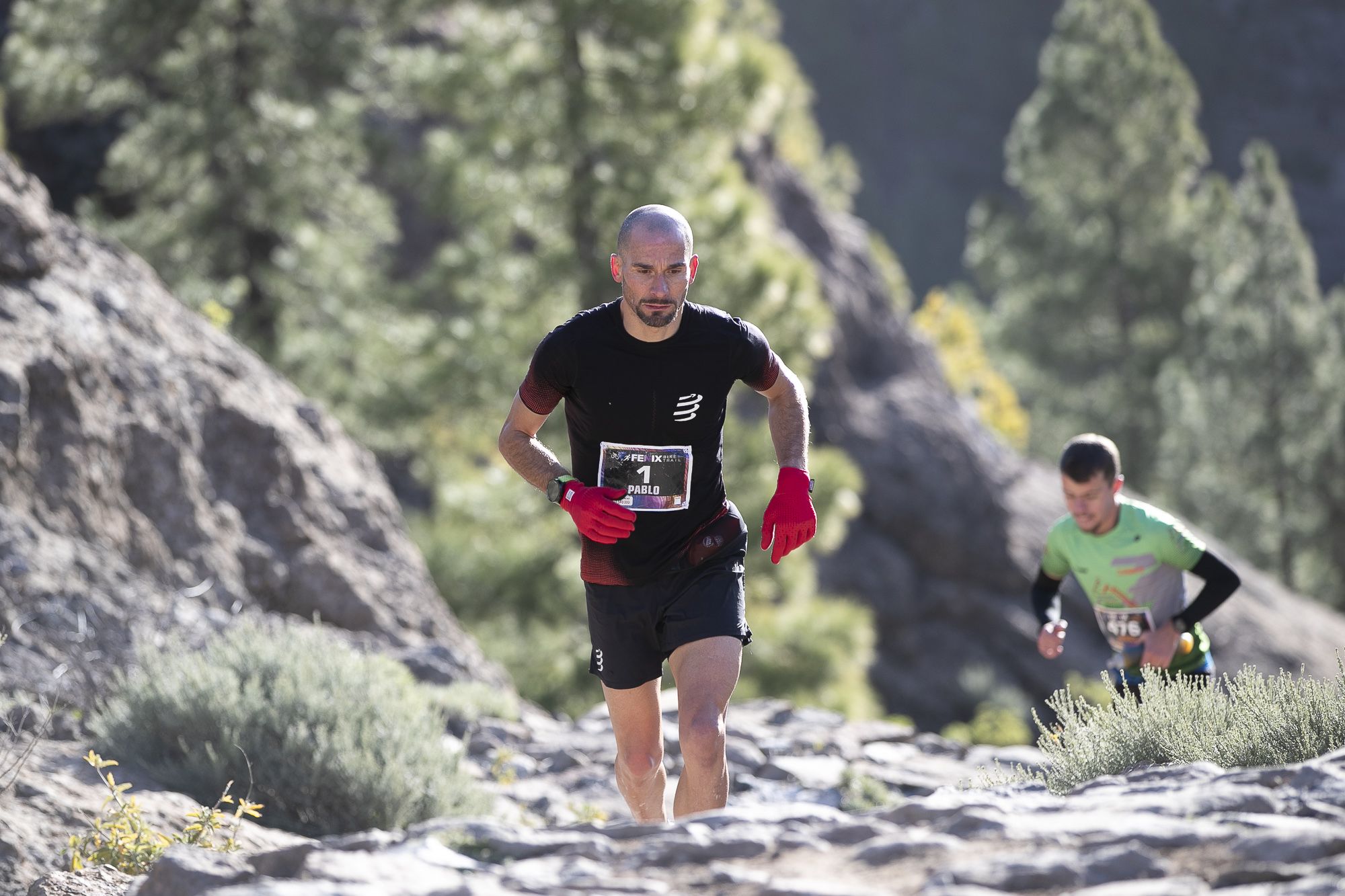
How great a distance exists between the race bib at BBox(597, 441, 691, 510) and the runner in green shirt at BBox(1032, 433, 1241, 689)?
1.72m

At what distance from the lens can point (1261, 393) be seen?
91.8ft

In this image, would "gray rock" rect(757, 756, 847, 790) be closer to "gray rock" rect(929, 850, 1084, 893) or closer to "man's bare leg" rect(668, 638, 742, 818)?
"man's bare leg" rect(668, 638, 742, 818)

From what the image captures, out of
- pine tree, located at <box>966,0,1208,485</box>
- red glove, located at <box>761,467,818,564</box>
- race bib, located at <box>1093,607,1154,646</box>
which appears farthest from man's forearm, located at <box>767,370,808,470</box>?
pine tree, located at <box>966,0,1208,485</box>

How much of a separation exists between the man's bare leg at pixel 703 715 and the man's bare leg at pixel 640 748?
0.47ft

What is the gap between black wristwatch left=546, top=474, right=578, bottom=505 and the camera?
4.30 m

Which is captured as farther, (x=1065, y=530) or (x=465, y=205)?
(x=465, y=205)

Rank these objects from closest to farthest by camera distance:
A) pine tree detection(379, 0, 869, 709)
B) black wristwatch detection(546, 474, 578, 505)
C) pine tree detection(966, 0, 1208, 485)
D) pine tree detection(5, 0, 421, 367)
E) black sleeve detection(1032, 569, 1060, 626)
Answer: black wristwatch detection(546, 474, 578, 505), black sleeve detection(1032, 569, 1060, 626), pine tree detection(379, 0, 869, 709), pine tree detection(5, 0, 421, 367), pine tree detection(966, 0, 1208, 485)

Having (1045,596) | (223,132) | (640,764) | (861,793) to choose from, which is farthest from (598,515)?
(223,132)

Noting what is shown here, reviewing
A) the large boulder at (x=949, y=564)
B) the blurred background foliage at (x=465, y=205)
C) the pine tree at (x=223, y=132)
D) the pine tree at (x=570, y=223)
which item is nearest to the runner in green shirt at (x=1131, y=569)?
the blurred background foliage at (x=465, y=205)

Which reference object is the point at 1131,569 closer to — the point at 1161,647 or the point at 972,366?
the point at 1161,647

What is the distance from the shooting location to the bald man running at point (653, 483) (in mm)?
4203

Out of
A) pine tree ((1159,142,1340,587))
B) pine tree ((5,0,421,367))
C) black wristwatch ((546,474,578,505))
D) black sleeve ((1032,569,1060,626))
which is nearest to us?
black wristwatch ((546,474,578,505))

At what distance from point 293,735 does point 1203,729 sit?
317 centimetres

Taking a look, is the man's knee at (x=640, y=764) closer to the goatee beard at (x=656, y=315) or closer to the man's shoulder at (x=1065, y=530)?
the goatee beard at (x=656, y=315)
